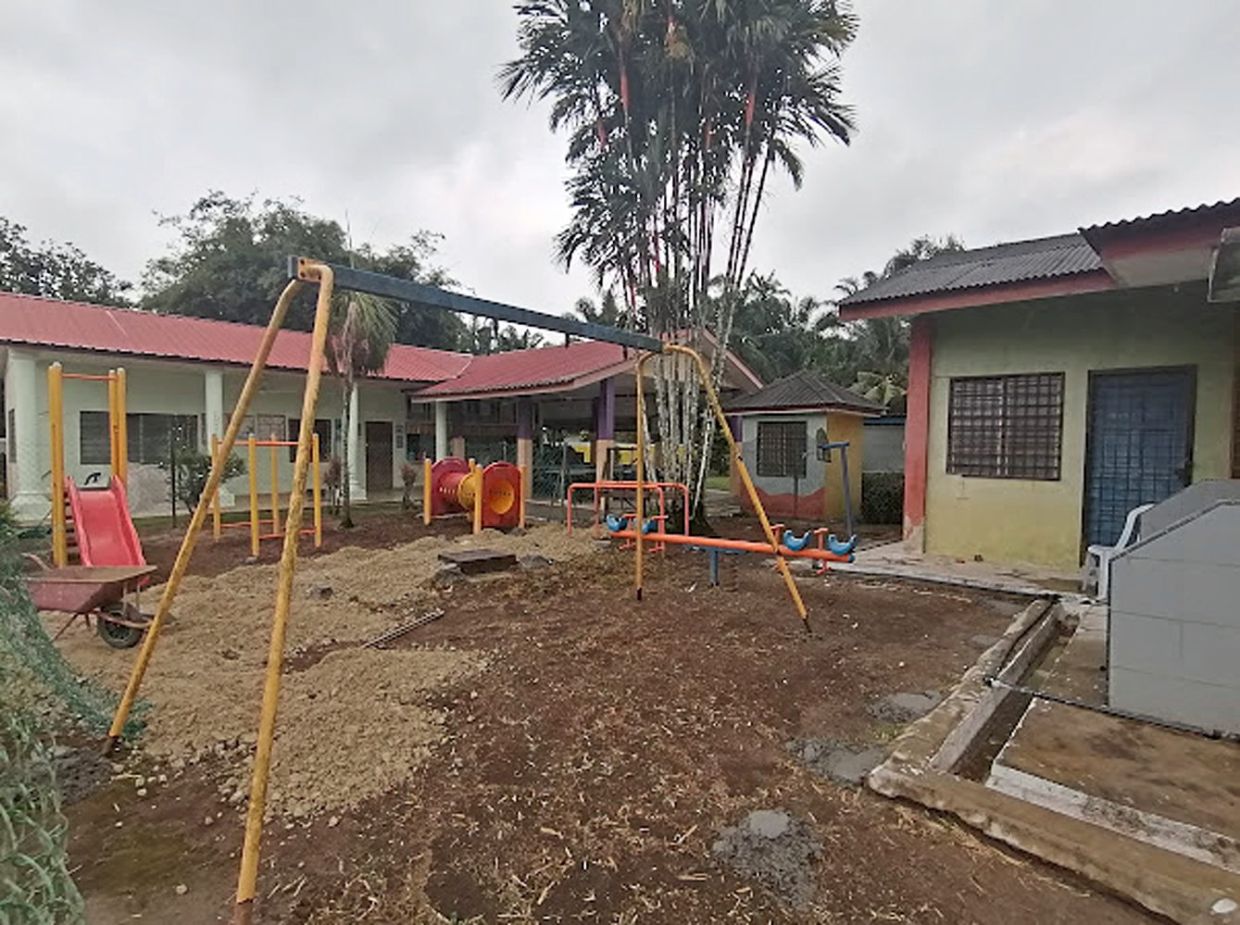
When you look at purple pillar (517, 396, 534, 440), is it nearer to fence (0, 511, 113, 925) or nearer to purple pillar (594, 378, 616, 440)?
purple pillar (594, 378, 616, 440)

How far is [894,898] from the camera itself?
2.09 meters

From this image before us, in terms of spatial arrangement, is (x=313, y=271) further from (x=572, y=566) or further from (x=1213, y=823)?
(x=572, y=566)

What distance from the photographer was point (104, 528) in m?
5.69

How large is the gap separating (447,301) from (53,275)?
32.2 metres

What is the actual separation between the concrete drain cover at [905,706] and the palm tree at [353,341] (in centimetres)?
928

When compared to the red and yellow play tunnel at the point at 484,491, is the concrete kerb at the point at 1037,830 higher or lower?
lower

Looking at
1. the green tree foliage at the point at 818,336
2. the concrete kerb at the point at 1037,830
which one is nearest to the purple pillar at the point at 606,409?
the concrete kerb at the point at 1037,830

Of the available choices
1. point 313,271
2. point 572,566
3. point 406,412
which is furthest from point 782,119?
point 406,412

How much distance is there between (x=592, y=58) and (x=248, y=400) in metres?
8.36

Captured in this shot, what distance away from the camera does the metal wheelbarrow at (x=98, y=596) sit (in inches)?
168

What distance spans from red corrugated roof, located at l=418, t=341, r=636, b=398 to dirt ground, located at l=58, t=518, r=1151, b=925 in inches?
315

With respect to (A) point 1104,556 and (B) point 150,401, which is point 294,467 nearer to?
(A) point 1104,556

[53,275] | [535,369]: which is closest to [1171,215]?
[535,369]

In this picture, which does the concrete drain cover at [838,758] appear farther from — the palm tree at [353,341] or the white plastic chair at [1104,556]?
the palm tree at [353,341]
